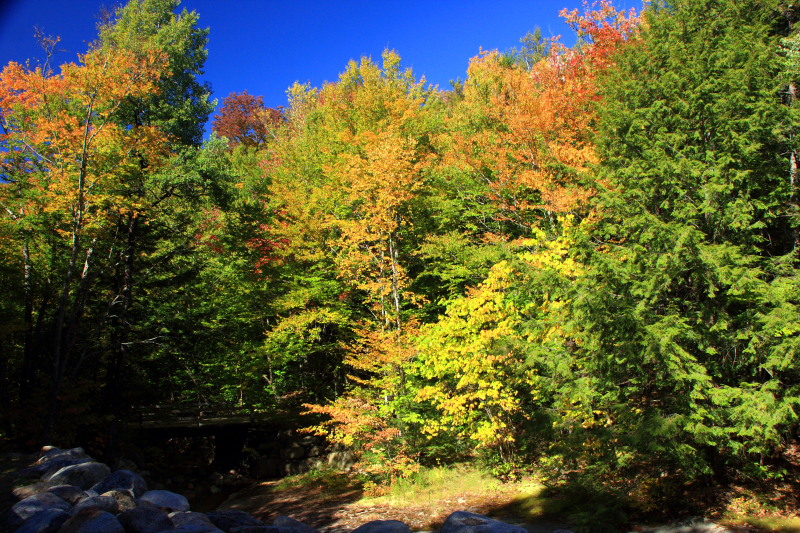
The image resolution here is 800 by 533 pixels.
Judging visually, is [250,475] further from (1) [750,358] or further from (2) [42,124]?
(1) [750,358]

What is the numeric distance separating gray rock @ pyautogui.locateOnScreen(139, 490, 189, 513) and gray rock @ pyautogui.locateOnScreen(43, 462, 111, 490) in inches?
53.4

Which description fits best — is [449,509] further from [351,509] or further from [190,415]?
[190,415]

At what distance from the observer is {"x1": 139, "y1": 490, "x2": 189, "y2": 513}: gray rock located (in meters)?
6.55

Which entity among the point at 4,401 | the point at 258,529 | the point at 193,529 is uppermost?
the point at 4,401

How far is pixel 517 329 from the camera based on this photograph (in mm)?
11422

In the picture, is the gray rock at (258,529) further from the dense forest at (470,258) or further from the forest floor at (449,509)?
the dense forest at (470,258)

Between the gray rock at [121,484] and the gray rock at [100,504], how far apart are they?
1.03m

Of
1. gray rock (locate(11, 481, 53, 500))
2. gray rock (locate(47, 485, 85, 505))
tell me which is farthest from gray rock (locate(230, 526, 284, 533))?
gray rock (locate(11, 481, 53, 500))

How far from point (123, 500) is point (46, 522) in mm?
1063

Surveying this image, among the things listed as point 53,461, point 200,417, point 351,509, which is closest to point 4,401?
point 53,461

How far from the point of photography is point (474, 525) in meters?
5.45

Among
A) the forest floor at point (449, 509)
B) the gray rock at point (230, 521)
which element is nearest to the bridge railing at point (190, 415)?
the forest floor at point (449, 509)

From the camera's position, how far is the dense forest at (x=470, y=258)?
875 cm

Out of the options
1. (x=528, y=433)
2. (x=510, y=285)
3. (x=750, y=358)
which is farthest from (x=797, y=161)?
(x=528, y=433)
